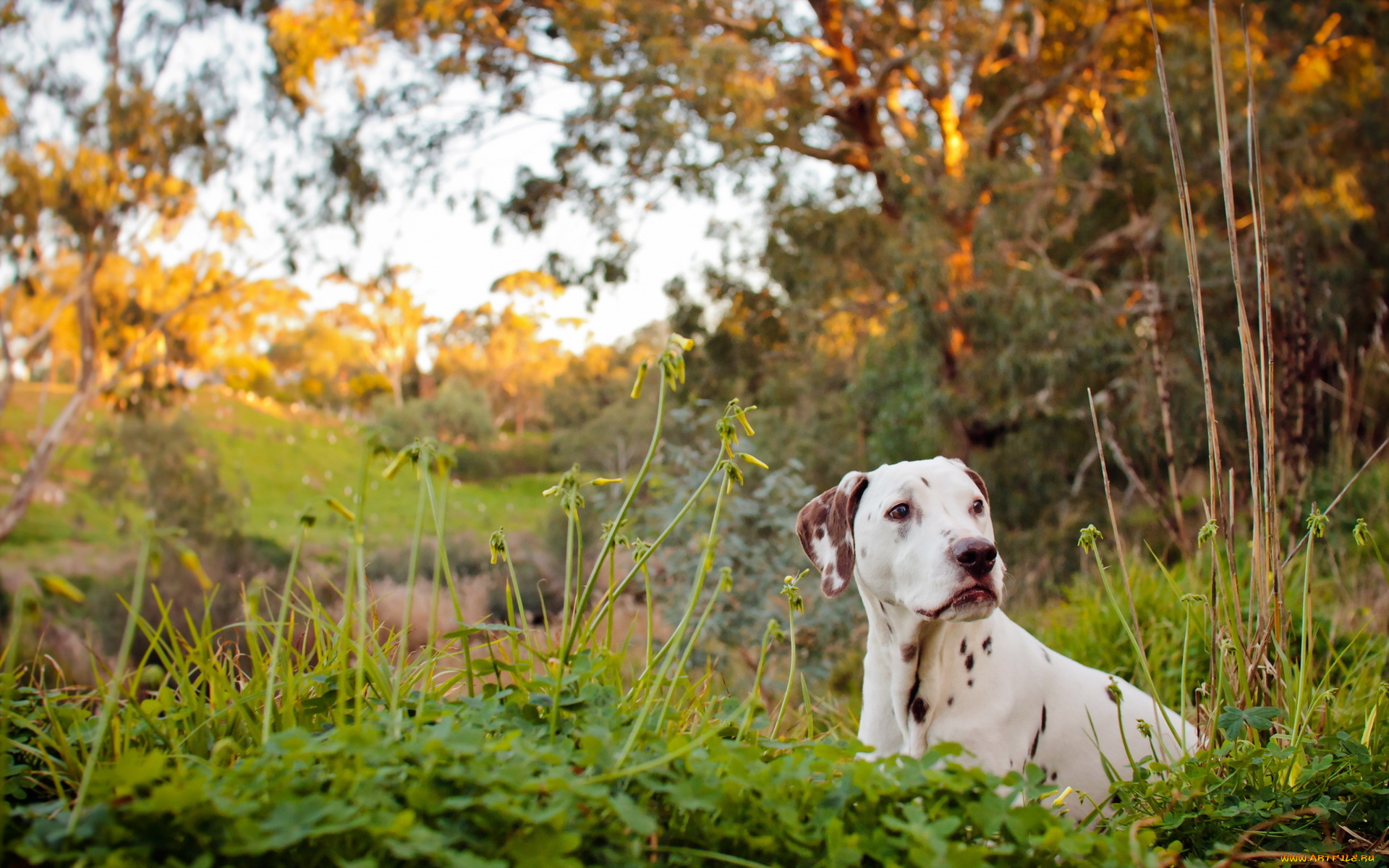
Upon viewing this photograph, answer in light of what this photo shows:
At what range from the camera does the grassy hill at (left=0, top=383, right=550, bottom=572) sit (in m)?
17.3

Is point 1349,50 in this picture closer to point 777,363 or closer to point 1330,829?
point 777,363

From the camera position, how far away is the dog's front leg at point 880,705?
1.92 meters

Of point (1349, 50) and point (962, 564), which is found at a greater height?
point (1349, 50)

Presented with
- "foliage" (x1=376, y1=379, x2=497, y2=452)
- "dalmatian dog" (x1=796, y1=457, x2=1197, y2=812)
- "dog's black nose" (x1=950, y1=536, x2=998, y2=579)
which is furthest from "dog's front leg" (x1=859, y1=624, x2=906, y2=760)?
"foliage" (x1=376, y1=379, x2=497, y2=452)

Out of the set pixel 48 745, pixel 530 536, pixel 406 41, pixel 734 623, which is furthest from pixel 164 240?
pixel 48 745

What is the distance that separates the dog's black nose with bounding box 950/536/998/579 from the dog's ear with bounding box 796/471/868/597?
33cm

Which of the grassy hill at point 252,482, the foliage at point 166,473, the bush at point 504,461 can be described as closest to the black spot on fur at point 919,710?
the grassy hill at point 252,482

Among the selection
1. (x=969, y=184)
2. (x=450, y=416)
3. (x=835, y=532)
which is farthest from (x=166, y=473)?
(x=835, y=532)

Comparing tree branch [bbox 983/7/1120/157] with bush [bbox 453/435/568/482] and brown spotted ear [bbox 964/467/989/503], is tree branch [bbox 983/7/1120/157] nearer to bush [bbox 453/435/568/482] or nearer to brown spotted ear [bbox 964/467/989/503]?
brown spotted ear [bbox 964/467/989/503]

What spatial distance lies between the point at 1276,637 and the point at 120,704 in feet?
7.47

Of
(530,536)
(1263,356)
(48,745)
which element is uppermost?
(1263,356)

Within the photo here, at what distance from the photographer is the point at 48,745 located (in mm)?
1494

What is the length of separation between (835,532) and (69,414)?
1737 cm

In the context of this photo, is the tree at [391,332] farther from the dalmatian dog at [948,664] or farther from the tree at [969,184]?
the dalmatian dog at [948,664]
